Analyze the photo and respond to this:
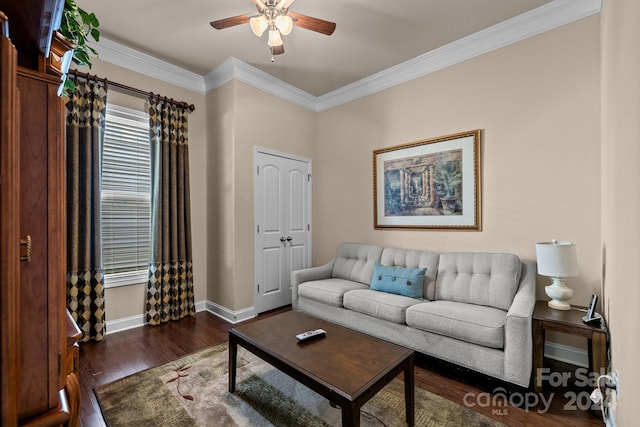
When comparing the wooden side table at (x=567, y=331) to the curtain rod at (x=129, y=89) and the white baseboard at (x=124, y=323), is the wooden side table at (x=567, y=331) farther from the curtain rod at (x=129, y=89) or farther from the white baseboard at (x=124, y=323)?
the curtain rod at (x=129, y=89)

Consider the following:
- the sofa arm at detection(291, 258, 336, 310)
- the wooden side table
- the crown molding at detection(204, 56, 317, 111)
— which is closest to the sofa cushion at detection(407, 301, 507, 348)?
the wooden side table

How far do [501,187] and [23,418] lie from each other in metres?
3.29

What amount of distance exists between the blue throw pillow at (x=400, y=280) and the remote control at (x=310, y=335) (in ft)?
3.53

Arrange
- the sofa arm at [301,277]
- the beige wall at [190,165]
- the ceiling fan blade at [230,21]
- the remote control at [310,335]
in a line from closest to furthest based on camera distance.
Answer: the remote control at [310,335] → the ceiling fan blade at [230,21] → the beige wall at [190,165] → the sofa arm at [301,277]

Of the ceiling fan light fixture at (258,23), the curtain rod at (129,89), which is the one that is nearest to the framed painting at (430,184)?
the ceiling fan light fixture at (258,23)

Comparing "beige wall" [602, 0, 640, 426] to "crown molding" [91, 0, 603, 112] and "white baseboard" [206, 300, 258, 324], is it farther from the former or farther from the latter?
"white baseboard" [206, 300, 258, 324]

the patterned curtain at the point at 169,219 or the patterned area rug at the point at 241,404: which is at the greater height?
the patterned curtain at the point at 169,219

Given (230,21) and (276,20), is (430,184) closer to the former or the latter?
(276,20)

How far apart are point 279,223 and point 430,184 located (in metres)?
1.92

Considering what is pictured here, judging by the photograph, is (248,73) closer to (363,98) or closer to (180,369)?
(363,98)

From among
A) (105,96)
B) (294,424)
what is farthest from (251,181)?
(294,424)

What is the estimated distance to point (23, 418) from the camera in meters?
0.75

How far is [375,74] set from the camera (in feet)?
12.0

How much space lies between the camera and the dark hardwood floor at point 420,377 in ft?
5.96
